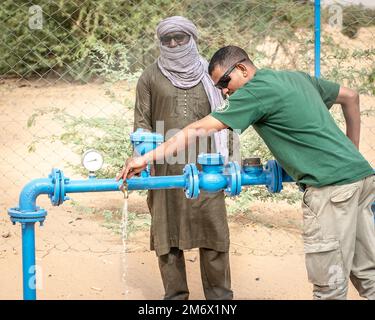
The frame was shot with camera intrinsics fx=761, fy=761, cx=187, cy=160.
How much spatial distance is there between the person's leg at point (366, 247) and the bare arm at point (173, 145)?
0.70 metres

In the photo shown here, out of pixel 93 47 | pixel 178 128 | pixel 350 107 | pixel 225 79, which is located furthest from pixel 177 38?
pixel 93 47

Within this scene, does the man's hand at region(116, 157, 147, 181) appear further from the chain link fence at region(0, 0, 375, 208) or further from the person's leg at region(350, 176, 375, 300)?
the chain link fence at region(0, 0, 375, 208)

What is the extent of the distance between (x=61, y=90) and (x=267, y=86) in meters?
5.94

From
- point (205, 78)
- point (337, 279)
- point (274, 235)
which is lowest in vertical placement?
point (337, 279)

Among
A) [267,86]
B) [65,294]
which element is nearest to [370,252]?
[267,86]

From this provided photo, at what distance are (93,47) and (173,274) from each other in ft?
10.6

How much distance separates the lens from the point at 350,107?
343 cm

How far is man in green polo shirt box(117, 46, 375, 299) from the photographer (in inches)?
118

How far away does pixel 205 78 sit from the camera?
418 centimetres

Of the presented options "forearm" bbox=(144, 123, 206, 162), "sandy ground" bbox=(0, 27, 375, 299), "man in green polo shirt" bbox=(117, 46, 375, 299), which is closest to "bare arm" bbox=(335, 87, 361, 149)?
"man in green polo shirt" bbox=(117, 46, 375, 299)

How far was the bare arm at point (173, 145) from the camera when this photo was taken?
294 centimetres

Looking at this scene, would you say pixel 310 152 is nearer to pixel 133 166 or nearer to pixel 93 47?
pixel 133 166

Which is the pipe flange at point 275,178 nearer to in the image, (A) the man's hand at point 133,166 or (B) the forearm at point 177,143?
(B) the forearm at point 177,143

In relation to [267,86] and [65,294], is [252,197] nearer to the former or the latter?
[65,294]
